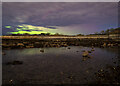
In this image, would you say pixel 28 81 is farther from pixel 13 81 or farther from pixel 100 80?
pixel 100 80

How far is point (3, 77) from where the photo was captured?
5.25m

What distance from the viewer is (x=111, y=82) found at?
15.1 ft

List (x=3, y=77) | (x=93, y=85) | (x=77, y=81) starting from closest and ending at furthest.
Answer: (x=93, y=85) < (x=77, y=81) < (x=3, y=77)

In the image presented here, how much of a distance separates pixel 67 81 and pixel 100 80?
2.17 m

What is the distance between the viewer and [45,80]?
4883mm

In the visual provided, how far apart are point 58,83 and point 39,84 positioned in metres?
1.16

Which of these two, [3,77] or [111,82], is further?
[3,77]

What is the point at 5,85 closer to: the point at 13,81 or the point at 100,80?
the point at 13,81

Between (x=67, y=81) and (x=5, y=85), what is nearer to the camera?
(x=5, y=85)

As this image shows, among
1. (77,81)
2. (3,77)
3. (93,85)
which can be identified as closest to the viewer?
(93,85)

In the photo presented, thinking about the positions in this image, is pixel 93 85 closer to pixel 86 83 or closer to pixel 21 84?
pixel 86 83

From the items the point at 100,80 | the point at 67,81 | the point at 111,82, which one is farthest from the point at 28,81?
the point at 111,82

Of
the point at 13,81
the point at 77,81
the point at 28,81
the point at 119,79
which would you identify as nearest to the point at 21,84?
the point at 28,81

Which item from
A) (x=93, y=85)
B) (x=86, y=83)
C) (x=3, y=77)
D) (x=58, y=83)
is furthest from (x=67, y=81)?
(x=3, y=77)
